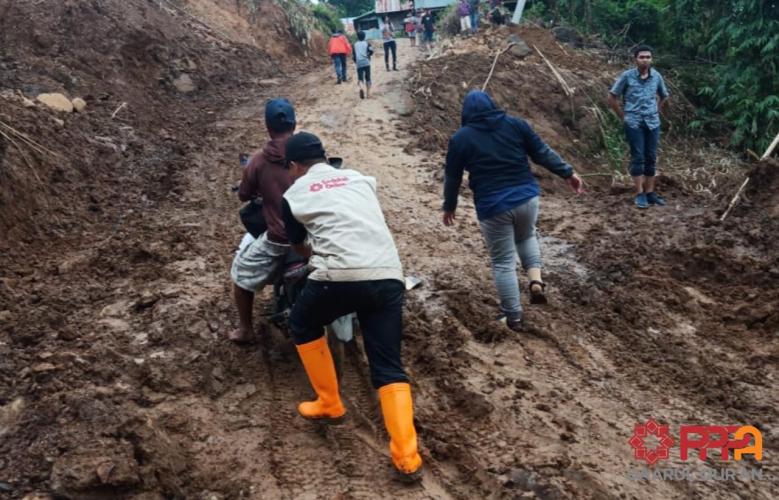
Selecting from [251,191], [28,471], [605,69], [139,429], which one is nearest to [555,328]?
[251,191]

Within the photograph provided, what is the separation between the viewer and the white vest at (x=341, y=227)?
3299 mm

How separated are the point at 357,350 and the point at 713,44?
41.4 ft

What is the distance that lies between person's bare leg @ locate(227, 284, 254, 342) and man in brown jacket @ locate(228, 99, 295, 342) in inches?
1.2

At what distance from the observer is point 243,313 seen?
445cm

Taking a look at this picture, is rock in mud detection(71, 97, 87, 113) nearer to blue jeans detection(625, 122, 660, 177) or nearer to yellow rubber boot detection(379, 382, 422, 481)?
blue jeans detection(625, 122, 660, 177)

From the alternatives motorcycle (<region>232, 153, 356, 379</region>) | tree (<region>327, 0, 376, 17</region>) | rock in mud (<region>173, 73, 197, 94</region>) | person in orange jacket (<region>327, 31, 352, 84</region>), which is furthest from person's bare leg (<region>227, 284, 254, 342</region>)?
tree (<region>327, 0, 376, 17</region>)

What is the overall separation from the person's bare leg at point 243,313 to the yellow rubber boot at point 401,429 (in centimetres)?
146

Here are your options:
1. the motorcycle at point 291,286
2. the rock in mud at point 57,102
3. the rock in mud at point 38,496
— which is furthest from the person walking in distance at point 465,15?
the rock in mud at point 38,496

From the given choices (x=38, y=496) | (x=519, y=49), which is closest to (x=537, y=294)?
(x=38, y=496)

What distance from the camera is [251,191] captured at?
14.0 ft

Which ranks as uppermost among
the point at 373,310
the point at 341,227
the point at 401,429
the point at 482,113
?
the point at 482,113

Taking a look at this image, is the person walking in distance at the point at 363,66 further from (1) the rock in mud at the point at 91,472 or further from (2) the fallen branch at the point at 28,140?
(1) the rock in mud at the point at 91,472

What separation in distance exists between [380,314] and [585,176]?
7707 mm

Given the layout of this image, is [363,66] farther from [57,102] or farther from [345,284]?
[345,284]
